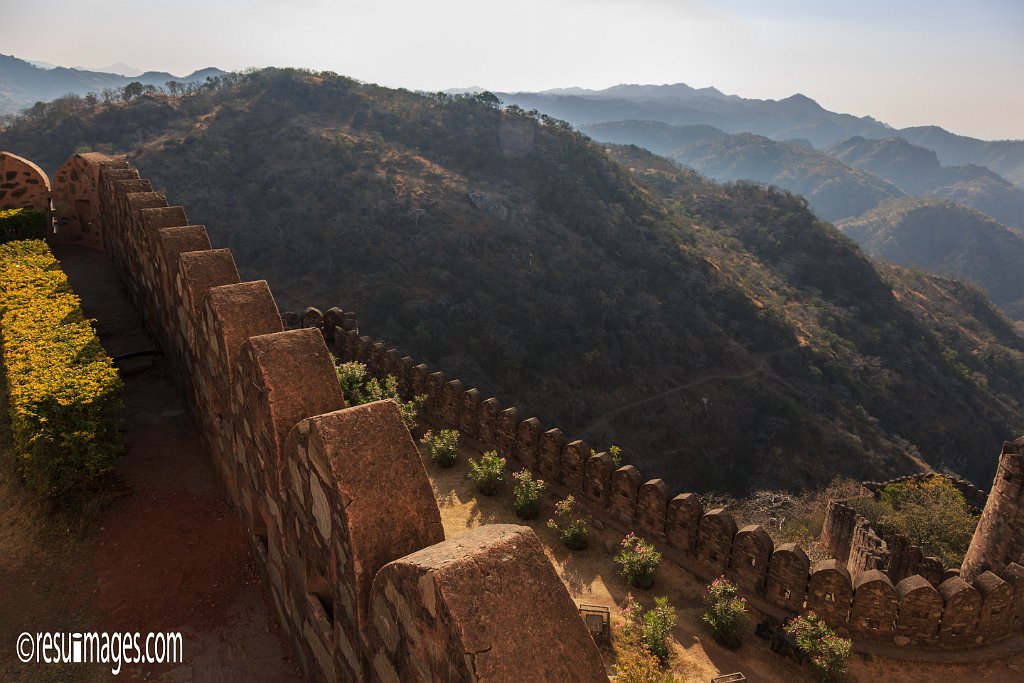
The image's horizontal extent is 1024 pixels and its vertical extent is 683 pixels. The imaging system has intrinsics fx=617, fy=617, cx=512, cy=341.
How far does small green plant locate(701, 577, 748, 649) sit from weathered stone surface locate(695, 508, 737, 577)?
3.30ft

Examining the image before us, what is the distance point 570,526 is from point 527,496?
35.6 inches

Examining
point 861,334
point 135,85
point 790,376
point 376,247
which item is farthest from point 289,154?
point 861,334

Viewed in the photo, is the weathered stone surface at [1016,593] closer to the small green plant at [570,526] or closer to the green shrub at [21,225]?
the small green plant at [570,526]

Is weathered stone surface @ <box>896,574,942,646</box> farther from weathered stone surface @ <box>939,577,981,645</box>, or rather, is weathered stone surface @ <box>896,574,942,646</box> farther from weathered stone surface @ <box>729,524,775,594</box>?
weathered stone surface @ <box>729,524,775,594</box>

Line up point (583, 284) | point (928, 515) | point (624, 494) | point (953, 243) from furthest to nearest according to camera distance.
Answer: point (953, 243) < point (583, 284) < point (928, 515) < point (624, 494)

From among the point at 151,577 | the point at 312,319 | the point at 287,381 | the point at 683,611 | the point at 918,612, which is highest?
the point at 287,381

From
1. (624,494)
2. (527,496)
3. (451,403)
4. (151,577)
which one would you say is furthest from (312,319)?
(151,577)

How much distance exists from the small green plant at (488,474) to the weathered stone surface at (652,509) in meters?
2.42

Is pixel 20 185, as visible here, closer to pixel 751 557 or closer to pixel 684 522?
pixel 684 522

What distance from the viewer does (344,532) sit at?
12.5ft

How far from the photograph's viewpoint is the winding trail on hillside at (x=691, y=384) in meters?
40.8

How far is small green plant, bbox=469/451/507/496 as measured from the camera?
10633mm

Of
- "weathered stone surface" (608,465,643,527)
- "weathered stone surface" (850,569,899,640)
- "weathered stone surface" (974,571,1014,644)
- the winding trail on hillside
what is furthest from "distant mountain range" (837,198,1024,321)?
"weathered stone surface" (850,569,899,640)

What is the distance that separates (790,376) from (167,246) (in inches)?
1887
